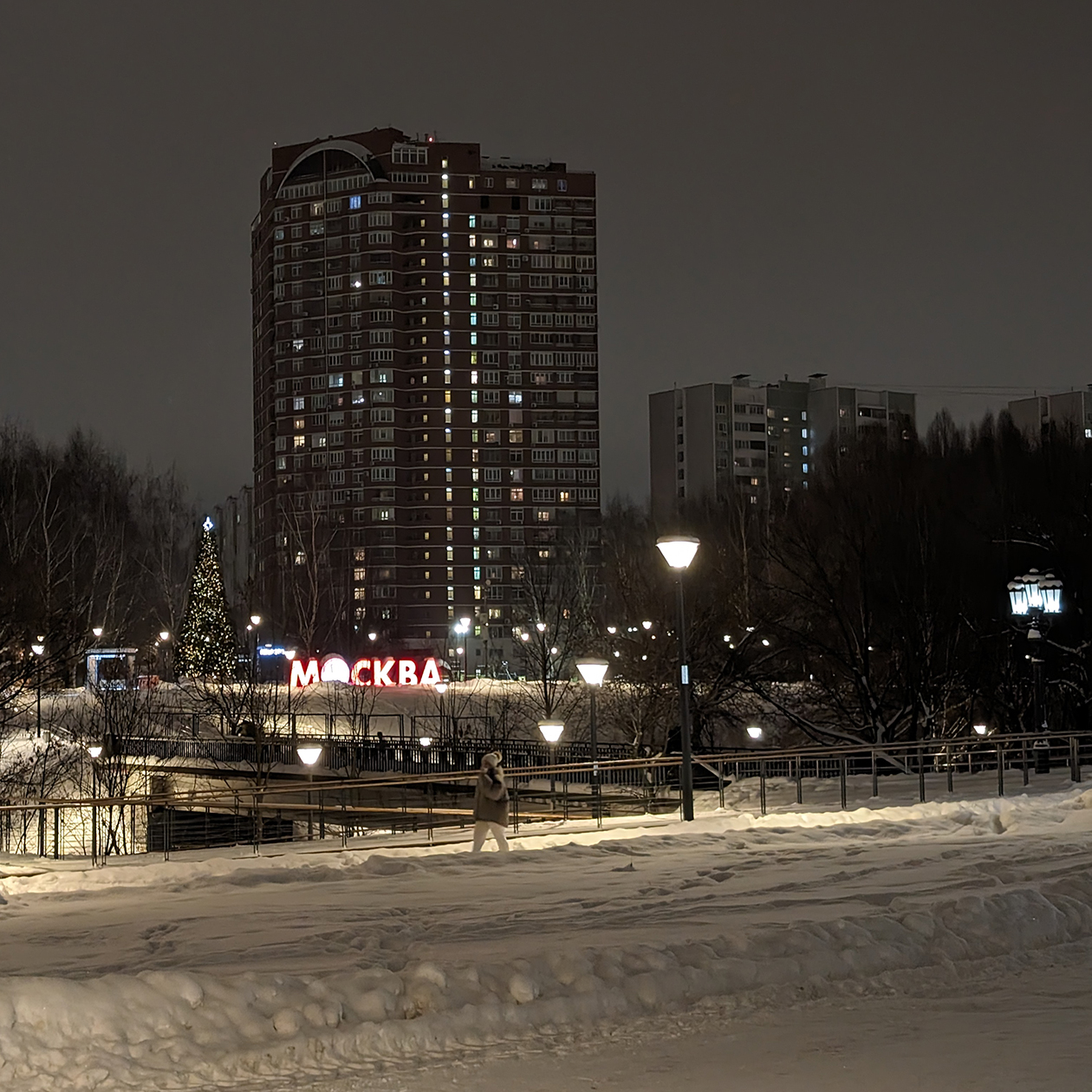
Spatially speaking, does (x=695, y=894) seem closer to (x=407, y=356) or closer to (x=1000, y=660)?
(x=1000, y=660)

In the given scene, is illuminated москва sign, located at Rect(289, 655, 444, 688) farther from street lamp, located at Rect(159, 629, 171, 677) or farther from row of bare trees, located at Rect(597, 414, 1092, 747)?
row of bare trees, located at Rect(597, 414, 1092, 747)

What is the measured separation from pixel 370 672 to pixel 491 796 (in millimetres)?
47185

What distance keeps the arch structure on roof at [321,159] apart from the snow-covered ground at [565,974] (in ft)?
467

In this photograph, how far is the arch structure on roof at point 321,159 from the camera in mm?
149750

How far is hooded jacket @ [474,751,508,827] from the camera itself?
1898cm

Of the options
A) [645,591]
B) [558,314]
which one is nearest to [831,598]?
[645,591]

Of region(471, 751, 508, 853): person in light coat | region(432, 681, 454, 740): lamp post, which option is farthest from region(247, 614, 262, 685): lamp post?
region(471, 751, 508, 853): person in light coat

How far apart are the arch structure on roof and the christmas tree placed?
→ 9515cm

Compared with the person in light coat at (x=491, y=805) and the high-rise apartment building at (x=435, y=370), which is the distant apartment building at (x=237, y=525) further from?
the person in light coat at (x=491, y=805)

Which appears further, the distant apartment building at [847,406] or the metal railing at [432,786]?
the distant apartment building at [847,406]

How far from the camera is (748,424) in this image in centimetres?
16912

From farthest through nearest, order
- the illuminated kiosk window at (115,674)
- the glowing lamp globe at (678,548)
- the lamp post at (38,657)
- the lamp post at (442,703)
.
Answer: the lamp post at (442,703) → the illuminated kiosk window at (115,674) → the lamp post at (38,657) → the glowing lamp globe at (678,548)

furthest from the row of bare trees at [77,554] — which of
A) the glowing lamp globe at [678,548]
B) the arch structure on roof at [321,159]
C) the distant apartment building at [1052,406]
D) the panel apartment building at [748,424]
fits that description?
the panel apartment building at [748,424]

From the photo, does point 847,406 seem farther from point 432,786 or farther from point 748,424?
point 432,786
